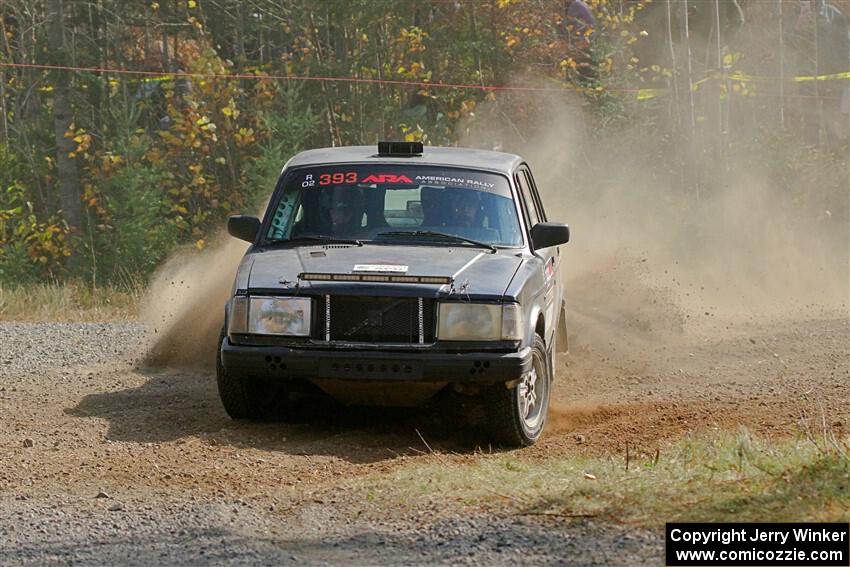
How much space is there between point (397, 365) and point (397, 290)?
0.44 metres

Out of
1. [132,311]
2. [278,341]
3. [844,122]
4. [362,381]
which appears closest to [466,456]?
[362,381]

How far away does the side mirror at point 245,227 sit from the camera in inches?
370

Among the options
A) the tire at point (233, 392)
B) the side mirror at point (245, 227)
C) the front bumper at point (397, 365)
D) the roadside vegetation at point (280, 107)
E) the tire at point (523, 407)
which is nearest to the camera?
the front bumper at point (397, 365)

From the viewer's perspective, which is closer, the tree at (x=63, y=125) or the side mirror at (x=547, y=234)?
the side mirror at (x=547, y=234)

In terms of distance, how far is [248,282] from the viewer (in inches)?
325

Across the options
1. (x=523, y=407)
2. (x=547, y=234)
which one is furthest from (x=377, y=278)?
(x=547, y=234)

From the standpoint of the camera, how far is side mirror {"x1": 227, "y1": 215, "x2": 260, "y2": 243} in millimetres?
9391

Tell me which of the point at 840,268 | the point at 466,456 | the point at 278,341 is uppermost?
the point at 278,341

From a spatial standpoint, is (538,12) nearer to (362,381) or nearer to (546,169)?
(546,169)

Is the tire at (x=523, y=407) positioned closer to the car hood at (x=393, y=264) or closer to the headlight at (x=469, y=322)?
the headlight at (x=469, y=322)

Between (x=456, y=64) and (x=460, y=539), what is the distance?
1928cm

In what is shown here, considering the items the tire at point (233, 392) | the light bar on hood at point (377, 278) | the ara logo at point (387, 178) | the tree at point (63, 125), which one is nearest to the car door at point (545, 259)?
the ara logo at point (387, 178)

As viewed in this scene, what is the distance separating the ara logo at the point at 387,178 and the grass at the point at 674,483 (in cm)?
246

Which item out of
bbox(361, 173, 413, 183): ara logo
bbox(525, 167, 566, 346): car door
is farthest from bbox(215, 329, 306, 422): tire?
bbox(525, 167, 566, 346): car door
